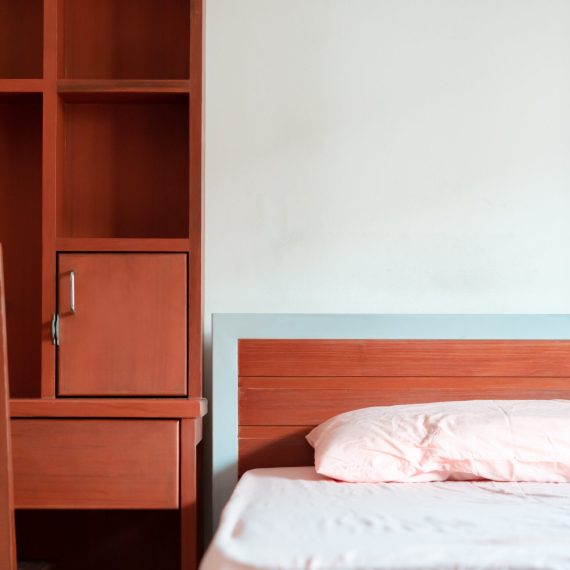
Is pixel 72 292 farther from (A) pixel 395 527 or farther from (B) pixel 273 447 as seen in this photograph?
(A) pixel 395 527

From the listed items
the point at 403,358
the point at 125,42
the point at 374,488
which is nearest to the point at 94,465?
the point at 374,488

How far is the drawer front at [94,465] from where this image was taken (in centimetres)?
207

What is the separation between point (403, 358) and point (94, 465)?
99 cm

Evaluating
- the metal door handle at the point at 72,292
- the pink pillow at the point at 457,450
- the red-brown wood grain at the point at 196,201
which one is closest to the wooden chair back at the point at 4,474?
the metal door handle at the point at 72,292

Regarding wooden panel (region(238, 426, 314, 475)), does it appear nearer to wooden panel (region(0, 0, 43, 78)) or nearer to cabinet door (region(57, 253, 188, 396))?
cabinet door (region(57, 253, 188, 396))

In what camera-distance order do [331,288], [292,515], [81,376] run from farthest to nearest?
[331,288], [81,376], [292,515]

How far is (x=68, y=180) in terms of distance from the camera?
251 cm

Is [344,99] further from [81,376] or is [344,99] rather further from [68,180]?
[81,376]

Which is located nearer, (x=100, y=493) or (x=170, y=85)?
(x=100, y=493)

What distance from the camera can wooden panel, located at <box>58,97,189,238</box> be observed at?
2514 mm

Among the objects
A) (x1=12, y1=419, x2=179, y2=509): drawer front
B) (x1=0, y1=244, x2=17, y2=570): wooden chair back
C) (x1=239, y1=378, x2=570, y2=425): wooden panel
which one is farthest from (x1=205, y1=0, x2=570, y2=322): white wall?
(x1=0, y1=244, x2=17, y2=570): wooden chair back

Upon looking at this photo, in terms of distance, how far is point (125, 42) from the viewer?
8.29ft

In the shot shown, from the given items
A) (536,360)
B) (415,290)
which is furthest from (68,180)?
(536,360)

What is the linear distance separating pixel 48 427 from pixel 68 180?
84 centimetres
